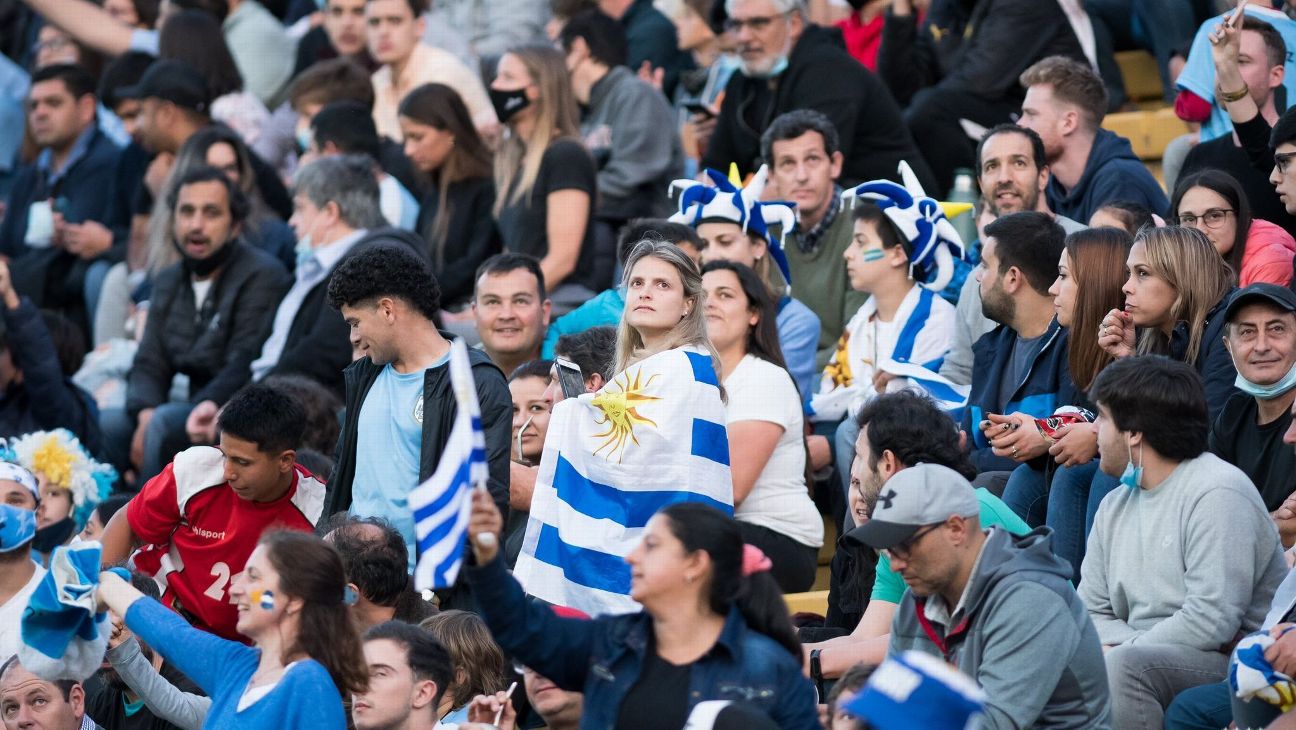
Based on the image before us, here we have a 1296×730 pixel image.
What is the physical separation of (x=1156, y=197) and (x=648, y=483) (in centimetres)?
296

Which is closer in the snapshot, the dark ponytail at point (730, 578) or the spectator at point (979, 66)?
the dark ponytail at point (730, 578)

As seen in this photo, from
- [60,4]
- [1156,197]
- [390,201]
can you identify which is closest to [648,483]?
[1156,197]

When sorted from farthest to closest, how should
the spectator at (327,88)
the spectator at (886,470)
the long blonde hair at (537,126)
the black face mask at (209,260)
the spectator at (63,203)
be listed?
the spectator at (63,203) → the spectator at (327,88) → the black face mask at (209,260) → the long blonde hair at (537,126) → the spectator at (886,470)

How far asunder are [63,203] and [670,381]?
22.1 feet

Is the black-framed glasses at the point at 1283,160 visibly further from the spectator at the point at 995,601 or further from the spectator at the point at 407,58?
the spectator at the point at 407,58

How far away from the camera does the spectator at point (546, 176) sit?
890cm

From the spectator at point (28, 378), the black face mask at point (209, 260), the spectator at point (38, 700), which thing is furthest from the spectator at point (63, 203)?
the spectator at point (38, 700)

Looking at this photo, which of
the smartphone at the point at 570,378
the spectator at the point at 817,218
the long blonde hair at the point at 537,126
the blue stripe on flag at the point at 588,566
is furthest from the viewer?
the long blonde hair at the point at 537,126

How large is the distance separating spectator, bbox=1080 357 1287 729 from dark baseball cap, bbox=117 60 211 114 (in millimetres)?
6864

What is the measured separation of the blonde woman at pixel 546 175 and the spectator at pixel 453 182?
0.60 ft

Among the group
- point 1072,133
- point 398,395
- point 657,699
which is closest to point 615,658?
point 657,699

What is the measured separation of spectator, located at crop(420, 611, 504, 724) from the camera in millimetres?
5484

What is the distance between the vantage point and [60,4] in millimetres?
13117

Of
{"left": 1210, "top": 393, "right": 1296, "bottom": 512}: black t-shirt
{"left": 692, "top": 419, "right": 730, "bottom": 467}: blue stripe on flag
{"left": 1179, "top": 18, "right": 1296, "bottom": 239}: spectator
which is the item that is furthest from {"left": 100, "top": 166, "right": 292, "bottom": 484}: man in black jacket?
{"left": 1210, "top": 393, "right": 1296, "bottom": 512}: black t-shirt
